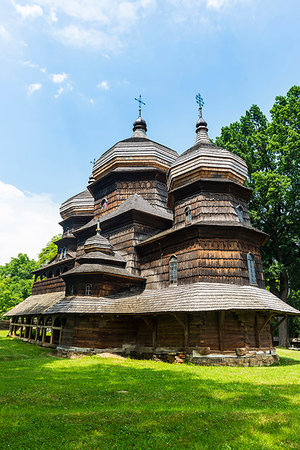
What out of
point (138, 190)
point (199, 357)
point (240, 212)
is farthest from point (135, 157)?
point (199, 357)

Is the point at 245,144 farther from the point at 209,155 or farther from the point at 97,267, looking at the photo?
the point at 97,267

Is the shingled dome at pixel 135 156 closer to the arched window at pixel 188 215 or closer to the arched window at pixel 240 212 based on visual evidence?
the arched window at pixel 188 215

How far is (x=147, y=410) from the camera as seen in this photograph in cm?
534

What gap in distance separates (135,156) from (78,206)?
8.18m

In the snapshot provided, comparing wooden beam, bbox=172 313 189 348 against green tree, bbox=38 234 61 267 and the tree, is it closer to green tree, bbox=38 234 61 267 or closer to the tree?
the tree

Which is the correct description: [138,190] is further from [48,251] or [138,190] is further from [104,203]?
[48,251]

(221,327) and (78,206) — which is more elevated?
(78,206)

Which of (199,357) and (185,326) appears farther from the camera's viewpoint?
(185,326)

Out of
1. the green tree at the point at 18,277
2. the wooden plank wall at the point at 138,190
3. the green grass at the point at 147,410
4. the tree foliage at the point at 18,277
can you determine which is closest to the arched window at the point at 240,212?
the wooden plank wall at the point at 138,190

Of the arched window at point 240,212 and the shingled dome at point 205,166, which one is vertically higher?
the shingled dome at point 205,166

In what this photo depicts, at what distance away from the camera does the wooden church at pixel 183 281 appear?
39.6 feet

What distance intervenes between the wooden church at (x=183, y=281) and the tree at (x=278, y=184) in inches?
237

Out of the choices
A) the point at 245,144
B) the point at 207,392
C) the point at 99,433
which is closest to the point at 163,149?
the point at 245,144

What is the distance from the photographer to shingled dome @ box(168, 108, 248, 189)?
15758mm
